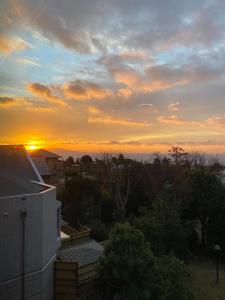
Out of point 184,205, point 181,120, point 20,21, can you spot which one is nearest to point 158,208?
point 184,205

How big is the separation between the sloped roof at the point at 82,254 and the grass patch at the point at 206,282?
18.3 feet

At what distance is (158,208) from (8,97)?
49.1 ft

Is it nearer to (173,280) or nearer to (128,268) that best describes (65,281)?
(128,268)

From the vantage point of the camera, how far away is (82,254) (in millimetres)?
16000

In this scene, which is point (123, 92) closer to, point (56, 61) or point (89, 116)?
point (89, 116)

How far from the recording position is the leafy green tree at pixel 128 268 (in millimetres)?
12031

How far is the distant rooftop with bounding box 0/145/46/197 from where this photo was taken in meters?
13.6

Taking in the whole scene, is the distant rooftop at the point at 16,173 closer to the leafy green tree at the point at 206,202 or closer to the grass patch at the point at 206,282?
the grass patch at the point at 206,282

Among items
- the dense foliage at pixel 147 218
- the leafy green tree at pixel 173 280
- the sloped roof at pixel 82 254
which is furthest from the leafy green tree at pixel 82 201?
the leafy green tree at pixel 173 280

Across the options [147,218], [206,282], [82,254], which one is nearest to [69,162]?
[147,218]

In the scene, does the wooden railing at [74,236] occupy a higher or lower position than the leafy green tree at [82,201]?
lower

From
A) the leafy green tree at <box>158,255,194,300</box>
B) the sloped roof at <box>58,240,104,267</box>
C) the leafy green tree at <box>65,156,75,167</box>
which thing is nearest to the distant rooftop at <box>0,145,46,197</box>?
the sloped roof at <box>58,240,104,267</box>

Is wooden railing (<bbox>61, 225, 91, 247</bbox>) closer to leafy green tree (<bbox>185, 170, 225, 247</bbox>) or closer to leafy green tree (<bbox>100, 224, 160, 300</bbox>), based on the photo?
leafy green tree (<bbox>100, 224, 160, 300</bbox>)

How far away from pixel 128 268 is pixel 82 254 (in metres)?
4.35
